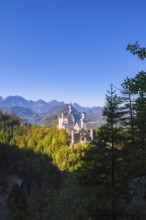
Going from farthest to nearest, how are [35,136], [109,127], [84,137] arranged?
[35,136], [84,137], [109,127]

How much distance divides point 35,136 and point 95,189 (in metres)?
117

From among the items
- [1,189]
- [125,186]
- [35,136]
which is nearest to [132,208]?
[125,186]

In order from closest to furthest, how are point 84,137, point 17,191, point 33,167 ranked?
point 17,191, point 33,167, point 84,137

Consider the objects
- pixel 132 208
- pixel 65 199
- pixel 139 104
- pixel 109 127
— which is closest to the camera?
pixel 139 104

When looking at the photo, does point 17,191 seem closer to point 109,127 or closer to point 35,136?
point 109,127

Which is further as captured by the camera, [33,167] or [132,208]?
[33,167]

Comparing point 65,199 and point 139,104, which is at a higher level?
point 139,104

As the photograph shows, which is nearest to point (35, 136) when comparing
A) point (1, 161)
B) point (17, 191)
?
point (1, 161)

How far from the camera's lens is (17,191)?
5956 centimetres

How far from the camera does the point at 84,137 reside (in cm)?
11200

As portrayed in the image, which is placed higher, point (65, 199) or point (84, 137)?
point (84, 137)

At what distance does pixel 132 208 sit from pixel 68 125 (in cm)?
16823

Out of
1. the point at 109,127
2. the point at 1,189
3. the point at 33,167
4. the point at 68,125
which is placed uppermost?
the point at 68,125

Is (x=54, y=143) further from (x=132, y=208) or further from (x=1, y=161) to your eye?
(x=132, y=208)
